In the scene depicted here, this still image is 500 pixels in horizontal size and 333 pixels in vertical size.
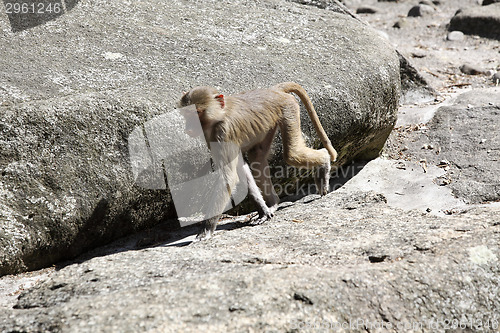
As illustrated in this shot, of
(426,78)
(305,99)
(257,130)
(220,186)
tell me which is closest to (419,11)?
(426,78)

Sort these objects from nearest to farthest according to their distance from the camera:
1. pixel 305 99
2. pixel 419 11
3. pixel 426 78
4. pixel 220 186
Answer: pixel 220 186 → pixel 305 99 → pixel 426 78 → pixel 419 11

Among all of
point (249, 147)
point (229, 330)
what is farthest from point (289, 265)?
point (249, 147)

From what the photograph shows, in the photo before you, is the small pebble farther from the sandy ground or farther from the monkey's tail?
the monkey's tail

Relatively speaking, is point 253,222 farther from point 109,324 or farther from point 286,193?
point 109,324

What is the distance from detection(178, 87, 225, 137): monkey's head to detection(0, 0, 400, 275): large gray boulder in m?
0.32

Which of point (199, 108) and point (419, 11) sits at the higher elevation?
point (199, 108)

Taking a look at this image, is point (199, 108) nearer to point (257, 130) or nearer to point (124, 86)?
point (257, 130)

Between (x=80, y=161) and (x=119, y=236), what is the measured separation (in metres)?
0.74

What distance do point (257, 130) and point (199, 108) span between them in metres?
0.61

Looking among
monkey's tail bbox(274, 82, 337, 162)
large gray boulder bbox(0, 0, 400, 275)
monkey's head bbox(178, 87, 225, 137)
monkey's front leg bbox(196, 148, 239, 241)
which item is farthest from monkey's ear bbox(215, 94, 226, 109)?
monkey's tail bbox(274, 82, 337, 162)

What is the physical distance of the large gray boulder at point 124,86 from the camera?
3.75m

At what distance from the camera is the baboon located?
13.1 feet

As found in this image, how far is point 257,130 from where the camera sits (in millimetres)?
4336

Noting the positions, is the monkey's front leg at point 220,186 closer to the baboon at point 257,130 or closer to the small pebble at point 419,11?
the baboon at point 257,130
